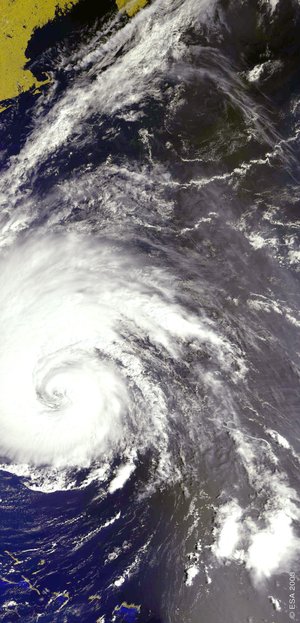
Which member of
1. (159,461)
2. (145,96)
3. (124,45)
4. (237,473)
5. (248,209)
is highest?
(124,45)

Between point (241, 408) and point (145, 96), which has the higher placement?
point (145, 96)

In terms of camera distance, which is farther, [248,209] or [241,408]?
[241,408]

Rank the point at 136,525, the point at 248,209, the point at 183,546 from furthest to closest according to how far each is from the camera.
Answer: the point at 136,525, the point at 183,546, the point at 248,209

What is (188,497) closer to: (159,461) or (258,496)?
(159,461)

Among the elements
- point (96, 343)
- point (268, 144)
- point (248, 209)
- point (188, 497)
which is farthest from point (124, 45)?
point (188, 497)

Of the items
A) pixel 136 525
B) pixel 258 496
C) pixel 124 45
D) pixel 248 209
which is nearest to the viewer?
pixel 124 45

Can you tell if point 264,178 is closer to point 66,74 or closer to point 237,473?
point 66,74
